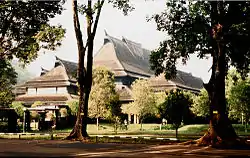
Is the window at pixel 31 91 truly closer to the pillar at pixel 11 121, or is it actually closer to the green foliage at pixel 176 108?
the pillar at pixel 11 121

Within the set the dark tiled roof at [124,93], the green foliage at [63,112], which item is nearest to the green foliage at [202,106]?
the dark tiled roof at [124,93]

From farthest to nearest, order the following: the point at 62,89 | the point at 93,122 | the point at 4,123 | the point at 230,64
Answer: the point at 62,89
the point at 93,122
the point at 4,123
the point at 230,64

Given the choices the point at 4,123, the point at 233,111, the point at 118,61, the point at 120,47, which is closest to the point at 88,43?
the point at 4,123

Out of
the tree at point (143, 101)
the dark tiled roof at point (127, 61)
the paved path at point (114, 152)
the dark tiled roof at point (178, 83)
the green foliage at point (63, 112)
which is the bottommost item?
the paved path at point (114, 152)

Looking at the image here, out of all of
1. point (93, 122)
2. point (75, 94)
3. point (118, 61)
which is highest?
point (118, 61)

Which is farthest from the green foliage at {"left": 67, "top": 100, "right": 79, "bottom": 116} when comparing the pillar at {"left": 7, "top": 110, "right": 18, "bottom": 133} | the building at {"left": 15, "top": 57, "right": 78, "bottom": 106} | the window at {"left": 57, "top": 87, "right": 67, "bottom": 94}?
the pillar at {"left": 7, "top": 110, "right": 18, "bottom": 133}

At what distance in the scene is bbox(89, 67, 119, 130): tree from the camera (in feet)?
139

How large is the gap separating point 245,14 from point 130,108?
30.1 m

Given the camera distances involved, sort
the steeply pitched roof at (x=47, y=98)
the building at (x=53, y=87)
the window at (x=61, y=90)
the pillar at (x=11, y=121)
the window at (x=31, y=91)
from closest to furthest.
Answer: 1. the pillar at (x=11, y=121)
2. the steeply pitched roof at (x=47, y=98)
3. the building at (x=53, y=87)
4. the window at (x=61, y=90)
5. the window at (x=31, y=91)

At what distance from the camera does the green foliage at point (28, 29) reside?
21.3 metres

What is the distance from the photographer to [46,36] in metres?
21.2

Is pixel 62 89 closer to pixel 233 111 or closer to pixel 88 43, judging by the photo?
pixel 233 111

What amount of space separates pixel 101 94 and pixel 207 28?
24.3m

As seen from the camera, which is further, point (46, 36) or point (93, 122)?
point (93, 122)
